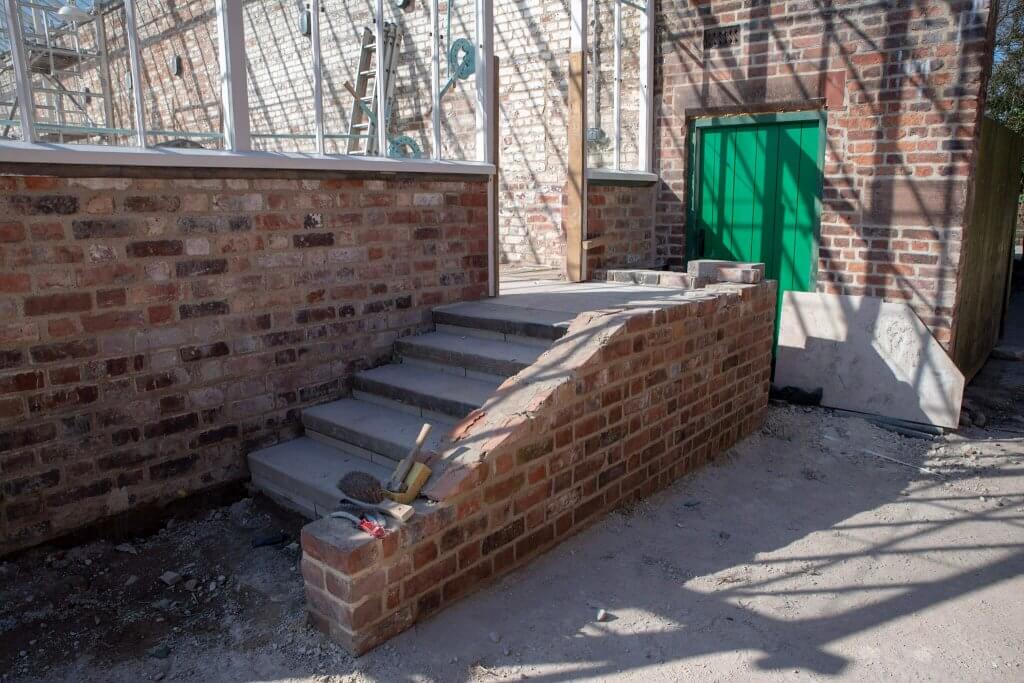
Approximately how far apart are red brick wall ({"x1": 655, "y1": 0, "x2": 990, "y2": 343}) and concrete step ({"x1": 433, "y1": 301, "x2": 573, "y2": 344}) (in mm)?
3020

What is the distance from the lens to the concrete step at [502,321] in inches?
176

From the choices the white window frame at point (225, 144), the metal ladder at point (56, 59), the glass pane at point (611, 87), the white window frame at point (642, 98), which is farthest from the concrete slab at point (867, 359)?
the metal ladder at point (56, 59)

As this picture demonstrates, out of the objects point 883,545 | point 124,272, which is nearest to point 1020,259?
point 883,545

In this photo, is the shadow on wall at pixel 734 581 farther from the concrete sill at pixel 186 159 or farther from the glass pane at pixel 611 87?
the glass pane at pixel 611 87

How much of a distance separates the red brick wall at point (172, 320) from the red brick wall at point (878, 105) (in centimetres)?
336

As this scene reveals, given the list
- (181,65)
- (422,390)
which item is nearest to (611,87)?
(422,390)

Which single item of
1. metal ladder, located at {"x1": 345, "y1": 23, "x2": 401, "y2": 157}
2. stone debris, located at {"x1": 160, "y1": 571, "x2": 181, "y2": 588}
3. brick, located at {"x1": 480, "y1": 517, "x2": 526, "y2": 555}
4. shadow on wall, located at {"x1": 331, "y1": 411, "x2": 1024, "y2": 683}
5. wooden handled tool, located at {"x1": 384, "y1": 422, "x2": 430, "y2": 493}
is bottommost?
shadow on wall, located at {"x1": 331, "y1": 411, "x2": 1024, "y2": 683}

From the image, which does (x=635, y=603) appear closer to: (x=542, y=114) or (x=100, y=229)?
(x=100, y=229)

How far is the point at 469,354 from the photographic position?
4.52 metres

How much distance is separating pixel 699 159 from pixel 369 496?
16.9ft

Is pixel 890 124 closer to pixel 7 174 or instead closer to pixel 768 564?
pixel 768 564

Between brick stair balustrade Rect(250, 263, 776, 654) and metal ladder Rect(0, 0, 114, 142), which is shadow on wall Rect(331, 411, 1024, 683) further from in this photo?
metal ladder Rect(0, 0, 114, 142)

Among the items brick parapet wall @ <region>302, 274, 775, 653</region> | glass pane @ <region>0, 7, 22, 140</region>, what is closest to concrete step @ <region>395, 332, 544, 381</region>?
brick parapet wall @ <region>302, 274, 775, 653</region>

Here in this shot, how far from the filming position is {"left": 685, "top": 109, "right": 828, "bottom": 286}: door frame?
247 inches
